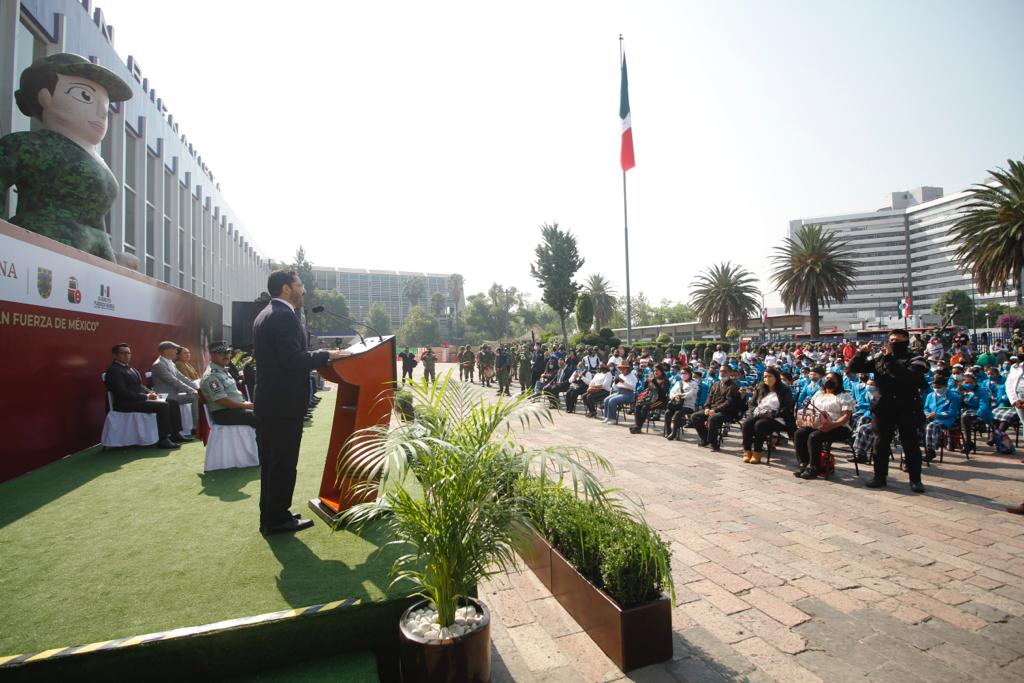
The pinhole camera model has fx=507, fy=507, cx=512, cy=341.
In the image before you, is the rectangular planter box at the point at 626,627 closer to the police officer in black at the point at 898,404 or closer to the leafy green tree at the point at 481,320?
the police officer in black at the point at 898,404

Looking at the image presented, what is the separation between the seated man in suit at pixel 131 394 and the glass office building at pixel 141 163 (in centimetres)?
354

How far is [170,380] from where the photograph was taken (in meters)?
7.59

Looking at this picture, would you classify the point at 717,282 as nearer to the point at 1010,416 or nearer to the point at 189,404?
the point at 1010,416

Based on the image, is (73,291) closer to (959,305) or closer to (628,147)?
(628,147)

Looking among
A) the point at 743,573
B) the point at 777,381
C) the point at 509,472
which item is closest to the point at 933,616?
the point at 743,573

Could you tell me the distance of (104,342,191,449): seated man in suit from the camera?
674cm

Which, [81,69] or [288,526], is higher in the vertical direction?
[81,69]

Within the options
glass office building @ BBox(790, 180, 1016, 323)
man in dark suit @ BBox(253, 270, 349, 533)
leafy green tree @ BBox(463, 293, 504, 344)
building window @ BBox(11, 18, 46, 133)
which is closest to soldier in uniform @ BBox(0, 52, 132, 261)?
building window @ BBox(11, 18, 46, 133)

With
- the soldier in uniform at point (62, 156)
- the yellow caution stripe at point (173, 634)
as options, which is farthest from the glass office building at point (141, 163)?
the yellow caution stripe at point (173, 634)

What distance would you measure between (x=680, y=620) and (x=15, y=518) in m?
5.16

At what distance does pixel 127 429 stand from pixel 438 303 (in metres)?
93.9

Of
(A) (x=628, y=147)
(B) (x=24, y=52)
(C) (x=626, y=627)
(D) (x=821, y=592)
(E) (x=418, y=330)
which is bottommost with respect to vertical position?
(D) (x=821, y=592)


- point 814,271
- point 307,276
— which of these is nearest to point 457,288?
point 307,276

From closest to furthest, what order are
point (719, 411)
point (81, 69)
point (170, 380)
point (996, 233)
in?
point (170, 380) < point (81, 69) < point (719, 411) < point (996, 233)
